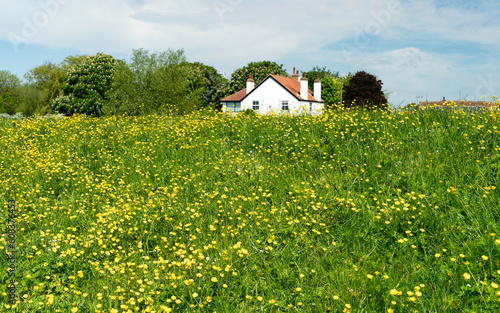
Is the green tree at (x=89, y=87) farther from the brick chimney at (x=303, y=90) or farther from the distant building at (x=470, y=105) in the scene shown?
the distant building at (x=470, y=105)

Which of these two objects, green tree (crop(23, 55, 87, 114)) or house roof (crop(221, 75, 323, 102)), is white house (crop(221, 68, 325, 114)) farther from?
green tree (crop(23, 55, 87, 114))

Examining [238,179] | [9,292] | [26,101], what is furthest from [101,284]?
[26,101]

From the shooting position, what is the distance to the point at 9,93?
64.4 m

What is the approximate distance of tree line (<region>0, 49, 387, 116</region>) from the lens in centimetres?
2748

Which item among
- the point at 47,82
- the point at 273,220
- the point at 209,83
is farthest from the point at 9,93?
the point at 273,220

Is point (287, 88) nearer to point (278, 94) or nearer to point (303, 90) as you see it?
point (278, 94)

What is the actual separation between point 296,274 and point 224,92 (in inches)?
2527

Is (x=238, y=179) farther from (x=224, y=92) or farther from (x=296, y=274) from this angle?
(x=224, y=92)

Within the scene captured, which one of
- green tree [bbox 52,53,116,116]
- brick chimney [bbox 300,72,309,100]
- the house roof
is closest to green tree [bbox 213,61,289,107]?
the house roof

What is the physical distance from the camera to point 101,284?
14.1ft

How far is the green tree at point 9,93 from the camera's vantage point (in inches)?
2472

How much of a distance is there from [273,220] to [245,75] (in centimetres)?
6340

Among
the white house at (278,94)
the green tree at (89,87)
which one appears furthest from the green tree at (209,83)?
the green tree at (89,87)

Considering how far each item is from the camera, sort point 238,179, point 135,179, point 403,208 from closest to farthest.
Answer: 1. point 403,208
2. point 238,179
3. point 135,179
